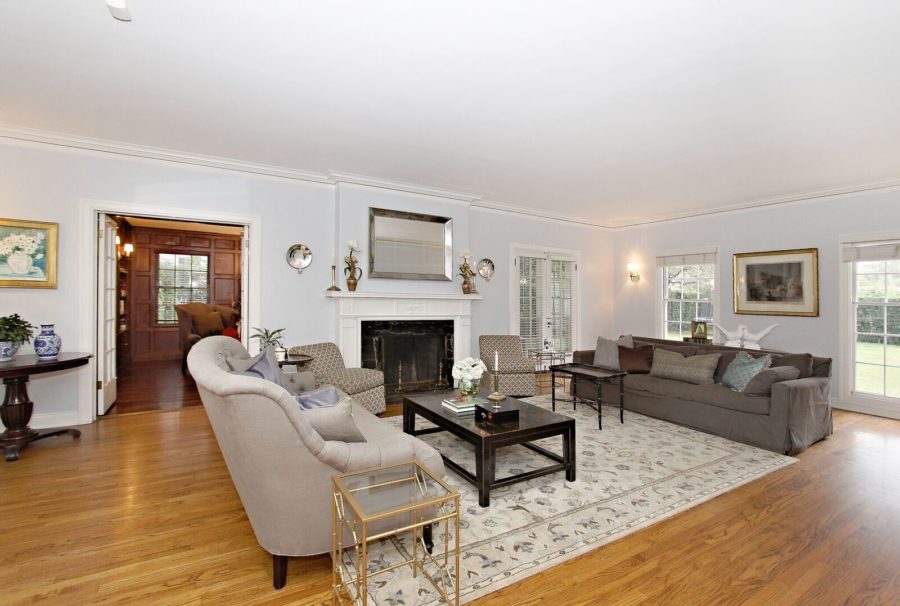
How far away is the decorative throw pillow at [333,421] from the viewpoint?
1976 millimetres

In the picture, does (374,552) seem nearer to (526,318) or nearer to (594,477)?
(594,477)

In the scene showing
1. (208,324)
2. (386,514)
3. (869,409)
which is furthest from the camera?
(208,324)

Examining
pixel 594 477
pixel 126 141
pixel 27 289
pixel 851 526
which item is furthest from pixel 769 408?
pixel 27 289

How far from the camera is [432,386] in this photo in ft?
18.7

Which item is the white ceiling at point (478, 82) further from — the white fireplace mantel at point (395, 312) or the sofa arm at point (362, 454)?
the sofa arm at point (362, 454)

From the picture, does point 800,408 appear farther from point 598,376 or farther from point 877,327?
point 877,327

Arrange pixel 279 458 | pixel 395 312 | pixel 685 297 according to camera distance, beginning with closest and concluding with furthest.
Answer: pixel 279 458
pixel 395 312
pixel 685 297

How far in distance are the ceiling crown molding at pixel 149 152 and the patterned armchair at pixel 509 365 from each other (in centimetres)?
298

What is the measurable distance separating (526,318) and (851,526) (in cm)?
456

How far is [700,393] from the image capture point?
166 inches

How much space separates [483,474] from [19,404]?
3.83 m

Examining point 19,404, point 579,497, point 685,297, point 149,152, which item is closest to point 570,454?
point 579,497

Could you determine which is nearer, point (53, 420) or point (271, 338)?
point (53, 420)

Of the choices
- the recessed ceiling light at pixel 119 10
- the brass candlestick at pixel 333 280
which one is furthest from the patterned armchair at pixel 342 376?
the recessed ceiling light at pixel 119 10
